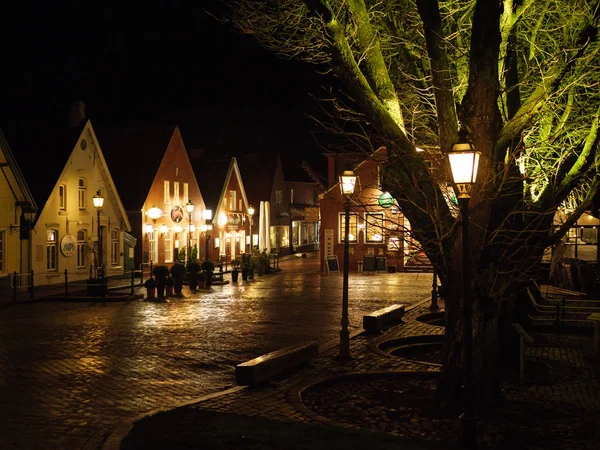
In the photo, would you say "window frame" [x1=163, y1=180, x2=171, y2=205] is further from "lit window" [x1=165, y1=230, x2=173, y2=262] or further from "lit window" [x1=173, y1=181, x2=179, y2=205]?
"lit window" [x1=165, y1=230, x2=173, y2=262]

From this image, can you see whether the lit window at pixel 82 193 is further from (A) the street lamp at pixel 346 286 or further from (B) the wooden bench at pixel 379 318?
(A) the street lamp at pixel 346 286

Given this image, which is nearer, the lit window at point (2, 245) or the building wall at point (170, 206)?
the lit window at point (2, 245)

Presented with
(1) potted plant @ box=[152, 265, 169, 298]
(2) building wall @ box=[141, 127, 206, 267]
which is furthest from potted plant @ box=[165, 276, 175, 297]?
(2) building wall @ box=[141, 127, 206, 267]

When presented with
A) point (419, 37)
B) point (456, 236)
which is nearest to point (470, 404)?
point (456, 236)

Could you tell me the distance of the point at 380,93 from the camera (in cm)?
1086

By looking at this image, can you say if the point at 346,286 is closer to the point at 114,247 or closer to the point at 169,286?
the point at 169,286

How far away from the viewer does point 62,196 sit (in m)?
34.1

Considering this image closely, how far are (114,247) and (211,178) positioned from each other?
14.9 m

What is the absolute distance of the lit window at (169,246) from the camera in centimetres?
4369

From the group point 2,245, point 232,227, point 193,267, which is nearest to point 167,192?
point 232,227

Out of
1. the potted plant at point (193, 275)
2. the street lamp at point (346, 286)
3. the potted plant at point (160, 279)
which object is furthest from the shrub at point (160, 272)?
the street lamp at point (346, 286)

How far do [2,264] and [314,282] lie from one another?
14.0m

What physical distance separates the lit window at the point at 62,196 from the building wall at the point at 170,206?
259 inches

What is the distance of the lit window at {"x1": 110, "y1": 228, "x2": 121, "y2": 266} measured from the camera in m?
37.7
